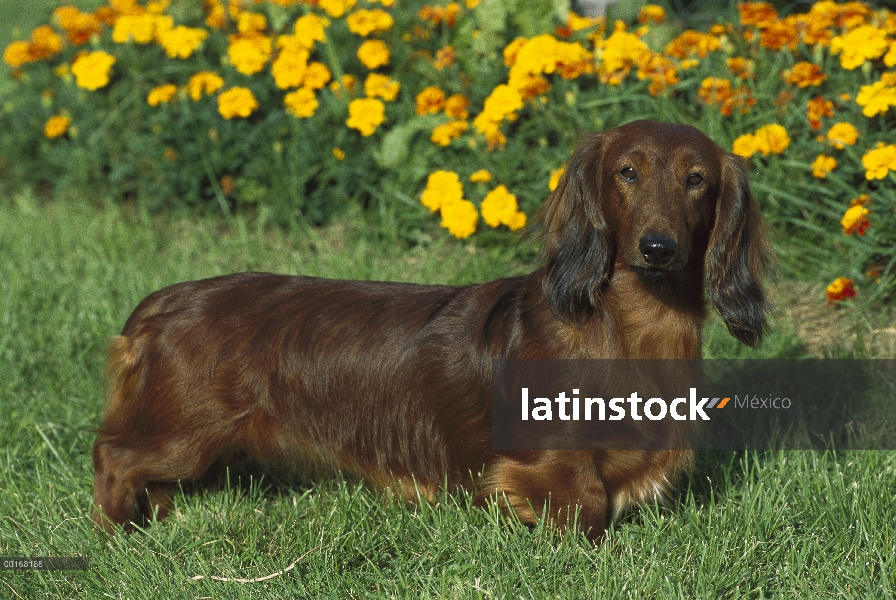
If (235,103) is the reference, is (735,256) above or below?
below

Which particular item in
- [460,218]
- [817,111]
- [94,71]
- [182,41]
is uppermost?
[182,41]

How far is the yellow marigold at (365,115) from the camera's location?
4.64 meters

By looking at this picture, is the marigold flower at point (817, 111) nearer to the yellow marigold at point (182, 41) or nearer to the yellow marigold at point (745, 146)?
the yellow marigold at point (745, 146)

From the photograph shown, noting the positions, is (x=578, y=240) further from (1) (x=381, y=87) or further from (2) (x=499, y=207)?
(1) (x=381, y=87)

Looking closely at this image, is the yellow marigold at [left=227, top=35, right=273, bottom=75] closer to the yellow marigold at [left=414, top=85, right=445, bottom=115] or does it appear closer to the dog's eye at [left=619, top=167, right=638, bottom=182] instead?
the yellow marigold at [left=414, top=85, right=445, bottom=115]

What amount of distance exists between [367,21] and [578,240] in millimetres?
2633

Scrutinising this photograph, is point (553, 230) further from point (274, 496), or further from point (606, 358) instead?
point (274, 496)

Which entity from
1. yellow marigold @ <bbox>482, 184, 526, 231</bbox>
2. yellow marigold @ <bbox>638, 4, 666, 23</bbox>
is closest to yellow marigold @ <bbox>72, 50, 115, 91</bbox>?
yellow marigold @ <bbox>482, 184, 526, 231</bbox>

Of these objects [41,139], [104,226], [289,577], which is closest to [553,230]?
[289,577]

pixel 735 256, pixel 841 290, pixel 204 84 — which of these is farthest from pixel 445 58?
pixel 735 256

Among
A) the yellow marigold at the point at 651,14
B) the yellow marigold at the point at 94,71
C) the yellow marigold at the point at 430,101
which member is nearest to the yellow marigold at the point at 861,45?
the yellow marigold at the point at 651,14

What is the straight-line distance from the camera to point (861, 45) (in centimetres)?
398

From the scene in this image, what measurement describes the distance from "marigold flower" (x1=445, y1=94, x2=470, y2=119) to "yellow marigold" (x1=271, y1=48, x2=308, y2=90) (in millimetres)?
795

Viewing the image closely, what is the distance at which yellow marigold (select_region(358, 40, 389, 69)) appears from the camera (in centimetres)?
480
